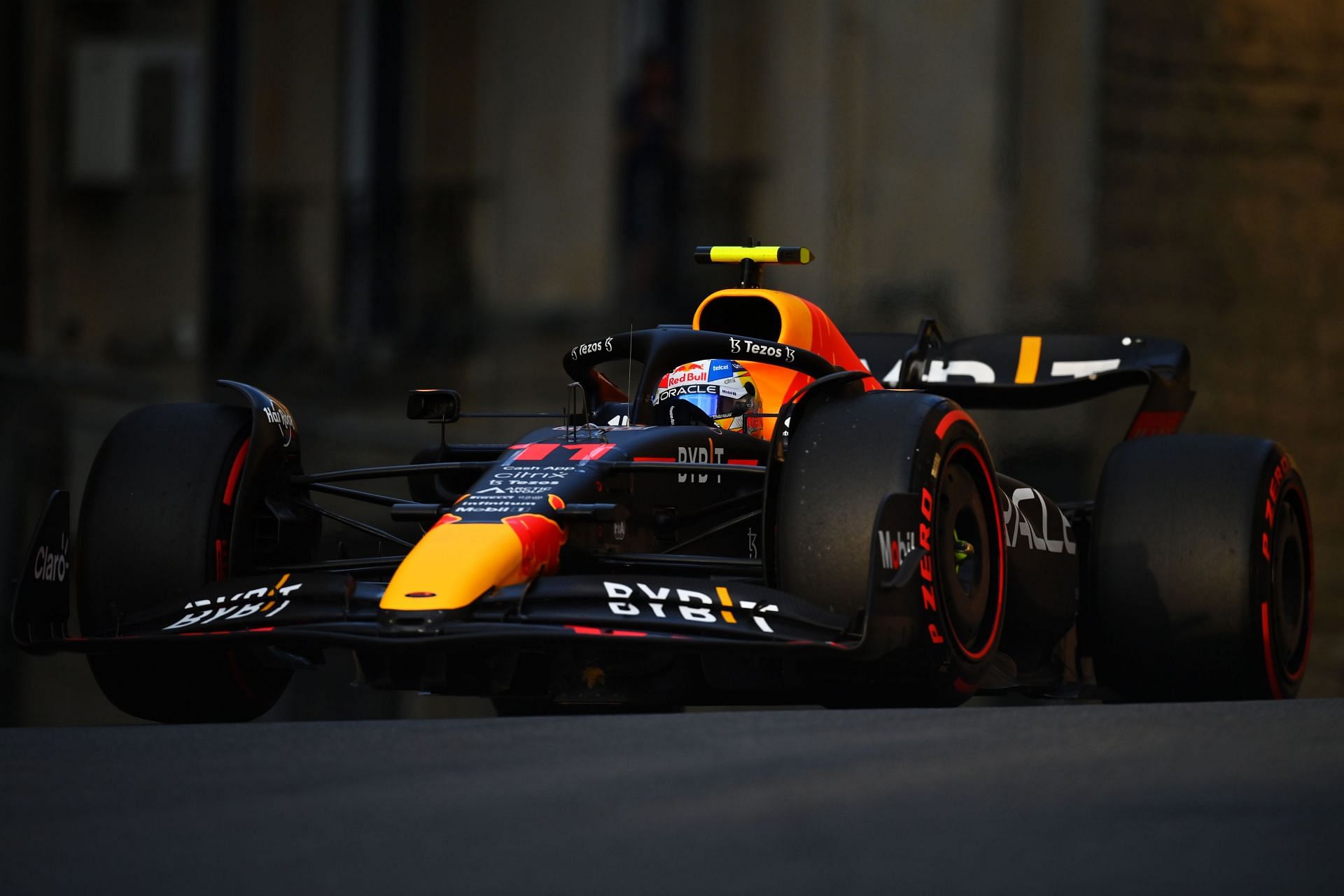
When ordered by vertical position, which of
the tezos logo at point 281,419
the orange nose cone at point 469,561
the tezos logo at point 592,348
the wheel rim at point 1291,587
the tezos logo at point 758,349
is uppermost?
the tezos logo at point 758,349

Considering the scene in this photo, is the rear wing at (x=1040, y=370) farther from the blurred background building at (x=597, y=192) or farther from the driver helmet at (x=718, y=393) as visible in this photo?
the blurred background building at (x=597, y=192)

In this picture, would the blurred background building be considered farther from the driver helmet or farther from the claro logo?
the claro logo

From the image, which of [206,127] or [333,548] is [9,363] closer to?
[206,127]

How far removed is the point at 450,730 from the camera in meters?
4.02

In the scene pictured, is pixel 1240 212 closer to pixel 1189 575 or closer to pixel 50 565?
pixel 1189 575

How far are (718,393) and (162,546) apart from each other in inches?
59.2

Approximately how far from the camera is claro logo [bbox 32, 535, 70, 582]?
514 centimetres

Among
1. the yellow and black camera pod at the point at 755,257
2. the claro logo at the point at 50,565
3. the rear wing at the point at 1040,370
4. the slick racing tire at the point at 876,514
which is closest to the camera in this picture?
the slick racing tire at the point at 876,514

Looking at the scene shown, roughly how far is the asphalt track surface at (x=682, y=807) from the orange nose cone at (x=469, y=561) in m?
0.48

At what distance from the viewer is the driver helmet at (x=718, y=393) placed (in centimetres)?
591

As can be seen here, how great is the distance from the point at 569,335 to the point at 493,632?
9204mm

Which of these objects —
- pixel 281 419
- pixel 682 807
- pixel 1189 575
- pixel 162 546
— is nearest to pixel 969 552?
pixel 1189 575

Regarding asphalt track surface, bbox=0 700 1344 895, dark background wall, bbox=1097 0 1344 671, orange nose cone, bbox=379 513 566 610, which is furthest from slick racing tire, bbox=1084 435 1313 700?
dark background wall, bbox=1097 0 1344 671

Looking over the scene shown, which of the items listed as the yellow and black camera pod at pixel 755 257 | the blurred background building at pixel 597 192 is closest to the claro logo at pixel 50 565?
the yellow and black camera pod at pixel 755 257
